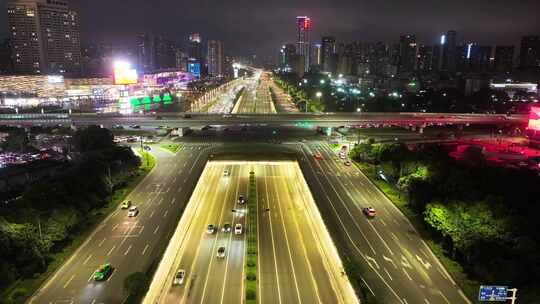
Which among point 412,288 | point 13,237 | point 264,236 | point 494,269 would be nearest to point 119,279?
point 13,237

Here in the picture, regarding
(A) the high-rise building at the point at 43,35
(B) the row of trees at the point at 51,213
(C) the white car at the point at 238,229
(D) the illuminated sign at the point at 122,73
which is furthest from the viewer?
(A) the high-rise building at the point at 43,35

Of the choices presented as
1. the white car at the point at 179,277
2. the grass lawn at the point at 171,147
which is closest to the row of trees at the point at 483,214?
the white car at the point at 179,277

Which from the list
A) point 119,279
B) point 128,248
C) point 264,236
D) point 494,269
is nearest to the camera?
point 494,269

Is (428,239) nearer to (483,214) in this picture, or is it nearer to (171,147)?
(483,214)

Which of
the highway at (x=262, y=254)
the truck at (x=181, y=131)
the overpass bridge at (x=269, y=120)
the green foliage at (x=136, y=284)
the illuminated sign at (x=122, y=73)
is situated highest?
the illuminated sign at (x=122, y=73)

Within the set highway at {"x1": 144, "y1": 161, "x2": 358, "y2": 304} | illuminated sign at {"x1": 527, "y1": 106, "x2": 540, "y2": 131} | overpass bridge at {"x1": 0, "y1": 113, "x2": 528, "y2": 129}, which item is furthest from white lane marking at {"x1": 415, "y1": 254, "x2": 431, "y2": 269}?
illuminated sign at {"x1": 527, "y1": 106, "x2": 540, "y2": 131}

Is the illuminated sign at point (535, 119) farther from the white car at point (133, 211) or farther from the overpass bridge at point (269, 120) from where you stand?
the white car at point (133, 211)

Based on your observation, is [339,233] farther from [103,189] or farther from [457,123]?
[457,123]
